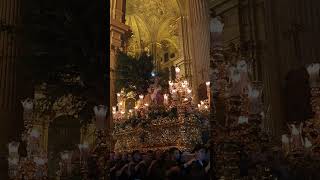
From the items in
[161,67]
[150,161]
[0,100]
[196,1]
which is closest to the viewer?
[0,100]

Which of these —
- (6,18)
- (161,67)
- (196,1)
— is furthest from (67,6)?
(161,67)

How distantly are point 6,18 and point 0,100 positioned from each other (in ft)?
4.61

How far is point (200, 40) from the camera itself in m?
15.4

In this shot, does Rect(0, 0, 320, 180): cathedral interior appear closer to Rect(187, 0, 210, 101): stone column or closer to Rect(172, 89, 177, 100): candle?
Rect(172, 89, 177, 100): candle

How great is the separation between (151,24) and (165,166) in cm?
1669

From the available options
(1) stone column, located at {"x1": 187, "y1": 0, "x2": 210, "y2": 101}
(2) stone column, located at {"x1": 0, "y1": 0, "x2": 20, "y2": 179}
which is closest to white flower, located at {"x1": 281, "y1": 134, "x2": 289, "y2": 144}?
(2) stone column, located at {"x1": 0, "y1": 0, "x2": 20, "y2": 179}

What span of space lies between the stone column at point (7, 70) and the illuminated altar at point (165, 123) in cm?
639

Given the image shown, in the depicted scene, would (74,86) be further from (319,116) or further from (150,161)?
(319,116)

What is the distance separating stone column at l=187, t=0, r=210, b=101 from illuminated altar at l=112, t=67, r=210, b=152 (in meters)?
1.45

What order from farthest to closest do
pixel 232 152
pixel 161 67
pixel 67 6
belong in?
pixel 161 67
pixel 67 6
pixel 232 152

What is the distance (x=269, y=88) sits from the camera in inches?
303

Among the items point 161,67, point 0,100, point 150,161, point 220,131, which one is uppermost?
point 161,67

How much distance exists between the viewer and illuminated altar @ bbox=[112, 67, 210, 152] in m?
12.7

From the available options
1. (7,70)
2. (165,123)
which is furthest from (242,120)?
(165,123)
